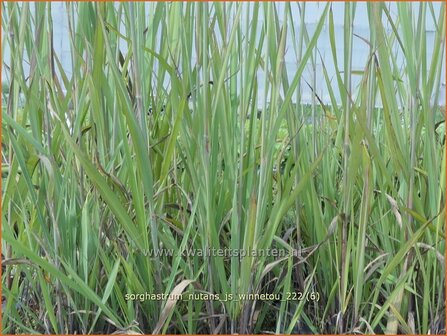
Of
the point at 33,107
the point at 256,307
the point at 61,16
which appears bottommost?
the point at 256,307

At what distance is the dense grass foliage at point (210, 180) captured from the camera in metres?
0.65

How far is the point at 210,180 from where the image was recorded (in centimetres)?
66

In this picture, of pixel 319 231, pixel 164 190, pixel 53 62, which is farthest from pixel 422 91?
pixel 53 62

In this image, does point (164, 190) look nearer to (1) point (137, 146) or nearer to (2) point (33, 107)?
(1) point (137, 146)

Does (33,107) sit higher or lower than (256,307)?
higher

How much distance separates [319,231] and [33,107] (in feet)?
1.14

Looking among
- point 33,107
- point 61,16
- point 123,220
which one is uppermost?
point 61,16

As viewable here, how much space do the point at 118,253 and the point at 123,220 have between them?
0.15 feet

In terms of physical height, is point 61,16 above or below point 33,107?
above

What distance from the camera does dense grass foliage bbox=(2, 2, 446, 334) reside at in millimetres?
646

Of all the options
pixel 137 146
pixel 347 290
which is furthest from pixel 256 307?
pixel 137 146

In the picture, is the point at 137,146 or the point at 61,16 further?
Answer: the point at 61,16

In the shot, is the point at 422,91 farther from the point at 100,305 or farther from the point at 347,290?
the point at 100,305

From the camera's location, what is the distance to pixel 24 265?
724 mm
